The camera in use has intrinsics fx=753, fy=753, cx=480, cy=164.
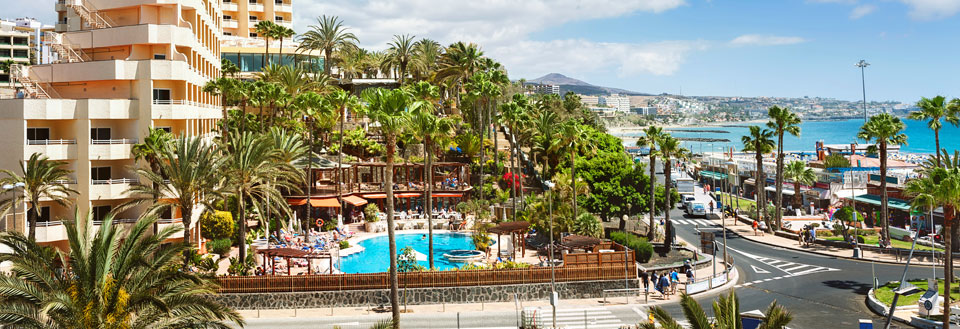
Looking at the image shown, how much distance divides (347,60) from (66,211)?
201 feet

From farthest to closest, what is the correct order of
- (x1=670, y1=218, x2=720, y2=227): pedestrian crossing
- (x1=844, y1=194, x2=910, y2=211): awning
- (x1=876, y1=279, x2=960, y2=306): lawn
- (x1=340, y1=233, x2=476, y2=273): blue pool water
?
(x1=670, y1=218, x2=720, y2=227): pedestrian crossing < (x1=844, y1=194, x2=910, y2=211): awning < (x1=340, y1=233, x2=476, y2=273): blue pool water < (x1=876, y1=279, x2=960, y2=306): lawn

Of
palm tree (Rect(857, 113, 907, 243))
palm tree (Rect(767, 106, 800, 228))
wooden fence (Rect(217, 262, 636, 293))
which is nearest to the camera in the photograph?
wooden fence (Rect(217, 262, 636, 293))

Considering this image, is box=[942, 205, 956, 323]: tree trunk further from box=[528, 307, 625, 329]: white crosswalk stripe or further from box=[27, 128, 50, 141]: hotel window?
box=[27, 128, 50, 141]: hotel window

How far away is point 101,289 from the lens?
64.2 feet

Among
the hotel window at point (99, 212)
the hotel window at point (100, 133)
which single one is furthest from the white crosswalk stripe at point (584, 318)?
the hotel window at point (100, 133)

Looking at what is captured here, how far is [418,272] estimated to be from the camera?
41250mm

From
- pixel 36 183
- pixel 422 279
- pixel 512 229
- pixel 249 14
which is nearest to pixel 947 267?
pixel 422 279

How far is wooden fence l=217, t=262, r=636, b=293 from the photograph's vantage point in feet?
132

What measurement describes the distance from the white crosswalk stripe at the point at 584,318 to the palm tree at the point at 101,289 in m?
19.6

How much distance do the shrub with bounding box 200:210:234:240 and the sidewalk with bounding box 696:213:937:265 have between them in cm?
4291

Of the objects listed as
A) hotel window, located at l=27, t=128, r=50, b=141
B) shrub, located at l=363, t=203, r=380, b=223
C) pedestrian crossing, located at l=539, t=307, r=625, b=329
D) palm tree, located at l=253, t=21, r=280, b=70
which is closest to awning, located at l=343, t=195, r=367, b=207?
shrub, located at l=363, t=203, r=380, b=223

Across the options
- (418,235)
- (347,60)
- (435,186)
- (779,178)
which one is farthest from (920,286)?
(347,60)

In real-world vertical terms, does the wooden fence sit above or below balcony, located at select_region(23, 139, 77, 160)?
below

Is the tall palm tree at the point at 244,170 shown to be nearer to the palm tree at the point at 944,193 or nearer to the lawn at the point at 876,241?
the palm tree at the point at 944,193
